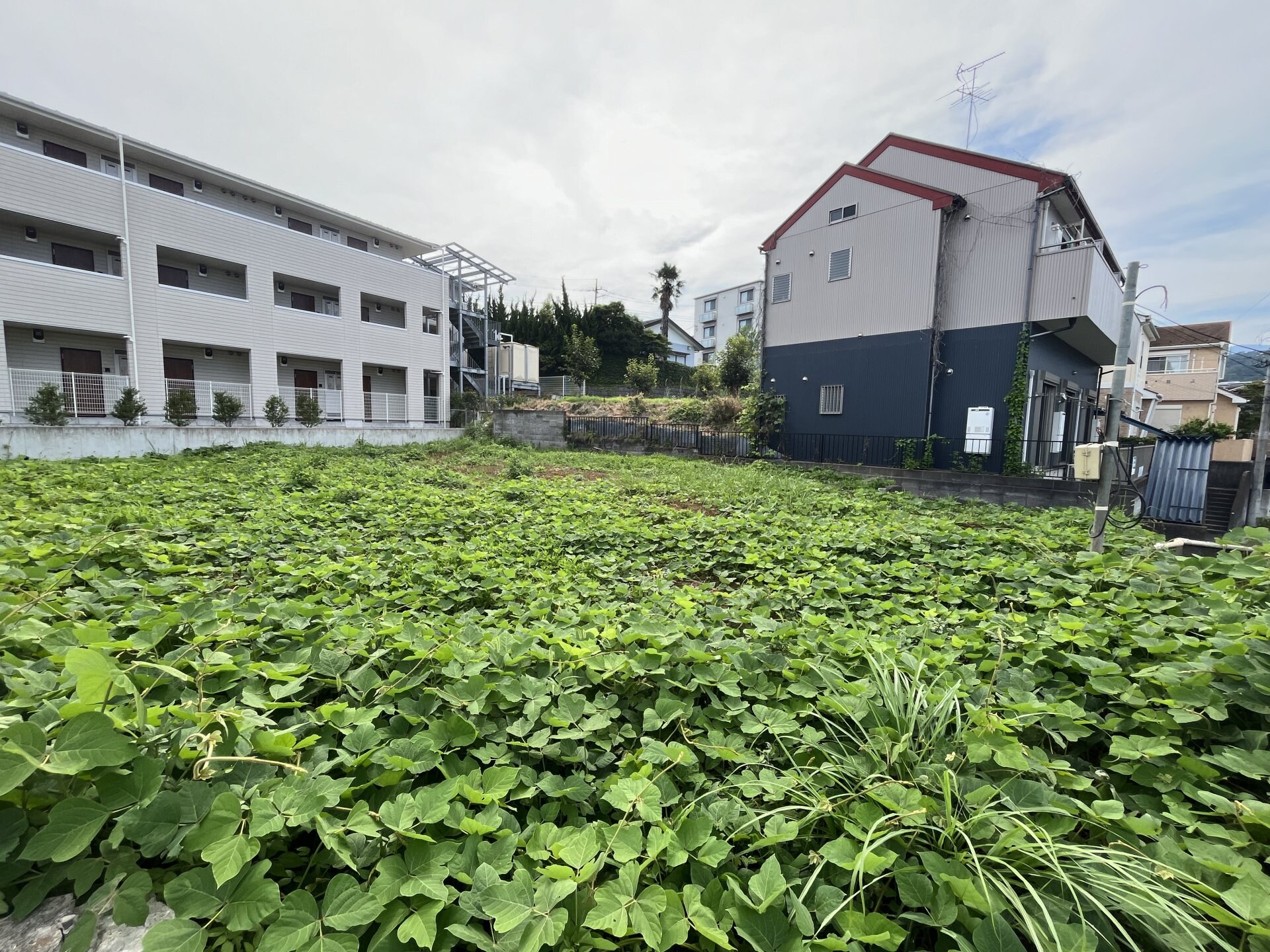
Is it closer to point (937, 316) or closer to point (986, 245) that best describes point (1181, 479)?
point (937, 316)

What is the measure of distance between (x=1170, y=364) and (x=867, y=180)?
1126 inches

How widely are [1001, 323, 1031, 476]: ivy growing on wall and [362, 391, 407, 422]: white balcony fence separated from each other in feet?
64.7

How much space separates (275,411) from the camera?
1523 centimetres

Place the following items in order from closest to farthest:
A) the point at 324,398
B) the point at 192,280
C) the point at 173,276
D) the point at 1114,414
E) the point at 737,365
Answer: the point at 1114,414 → the point at 173,276 → the point at 192,280 → the point at 324,398 → the point at 737,365

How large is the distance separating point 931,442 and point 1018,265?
160 inches

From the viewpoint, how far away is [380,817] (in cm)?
108

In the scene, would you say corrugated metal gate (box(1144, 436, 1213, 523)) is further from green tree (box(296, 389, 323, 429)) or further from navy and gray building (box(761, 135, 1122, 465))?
green tree (box(296, 389, 323, 429))

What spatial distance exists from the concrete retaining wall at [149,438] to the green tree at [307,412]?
28 cm

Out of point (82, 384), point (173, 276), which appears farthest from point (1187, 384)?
point (82, 384)

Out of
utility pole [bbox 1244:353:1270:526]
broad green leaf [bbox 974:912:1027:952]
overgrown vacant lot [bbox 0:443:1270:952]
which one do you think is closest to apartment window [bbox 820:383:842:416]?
utility pole [bbox 1244:353:1270:526]

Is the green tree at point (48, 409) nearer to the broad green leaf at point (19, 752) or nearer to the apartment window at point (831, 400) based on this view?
the broad green leaf at point (19, 752)

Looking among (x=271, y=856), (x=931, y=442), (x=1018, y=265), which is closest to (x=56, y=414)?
(x=271, y=856)

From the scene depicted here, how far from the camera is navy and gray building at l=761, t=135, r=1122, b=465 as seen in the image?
1077cm

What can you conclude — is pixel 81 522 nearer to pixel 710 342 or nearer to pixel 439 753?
pixel 439 753
